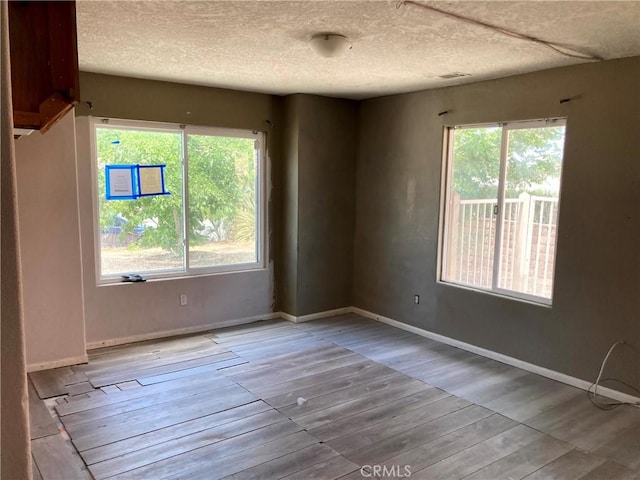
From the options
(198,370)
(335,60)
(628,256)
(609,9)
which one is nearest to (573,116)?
(628,256)

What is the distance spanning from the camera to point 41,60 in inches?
74.8

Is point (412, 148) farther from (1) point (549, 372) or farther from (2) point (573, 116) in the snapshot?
(1) point (549, 372)

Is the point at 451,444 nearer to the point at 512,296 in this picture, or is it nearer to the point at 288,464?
the point at 288,464

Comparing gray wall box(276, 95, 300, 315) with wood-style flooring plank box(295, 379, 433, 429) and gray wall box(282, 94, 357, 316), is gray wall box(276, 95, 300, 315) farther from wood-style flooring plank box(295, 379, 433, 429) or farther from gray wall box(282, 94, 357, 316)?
wood-style flooring plank box(295, 379, 433, 429)

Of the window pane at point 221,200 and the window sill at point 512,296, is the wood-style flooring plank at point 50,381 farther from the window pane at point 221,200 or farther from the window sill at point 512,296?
the window sill at point 512,296

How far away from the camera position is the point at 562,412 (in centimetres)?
316

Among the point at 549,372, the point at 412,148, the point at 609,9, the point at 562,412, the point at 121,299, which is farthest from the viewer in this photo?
the point at 412,148

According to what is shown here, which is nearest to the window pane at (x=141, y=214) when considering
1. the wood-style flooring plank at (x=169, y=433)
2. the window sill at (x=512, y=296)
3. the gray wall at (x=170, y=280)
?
the gray wall at (x=170, y=280)

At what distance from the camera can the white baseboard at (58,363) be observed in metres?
3.69

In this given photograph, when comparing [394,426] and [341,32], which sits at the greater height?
[341,32]

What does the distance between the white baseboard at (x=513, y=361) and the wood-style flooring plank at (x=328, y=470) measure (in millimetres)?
1990

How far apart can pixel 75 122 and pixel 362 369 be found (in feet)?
10.2

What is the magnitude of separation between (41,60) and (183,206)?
2.74 meters

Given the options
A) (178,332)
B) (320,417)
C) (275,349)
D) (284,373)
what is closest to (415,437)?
(320,417)
